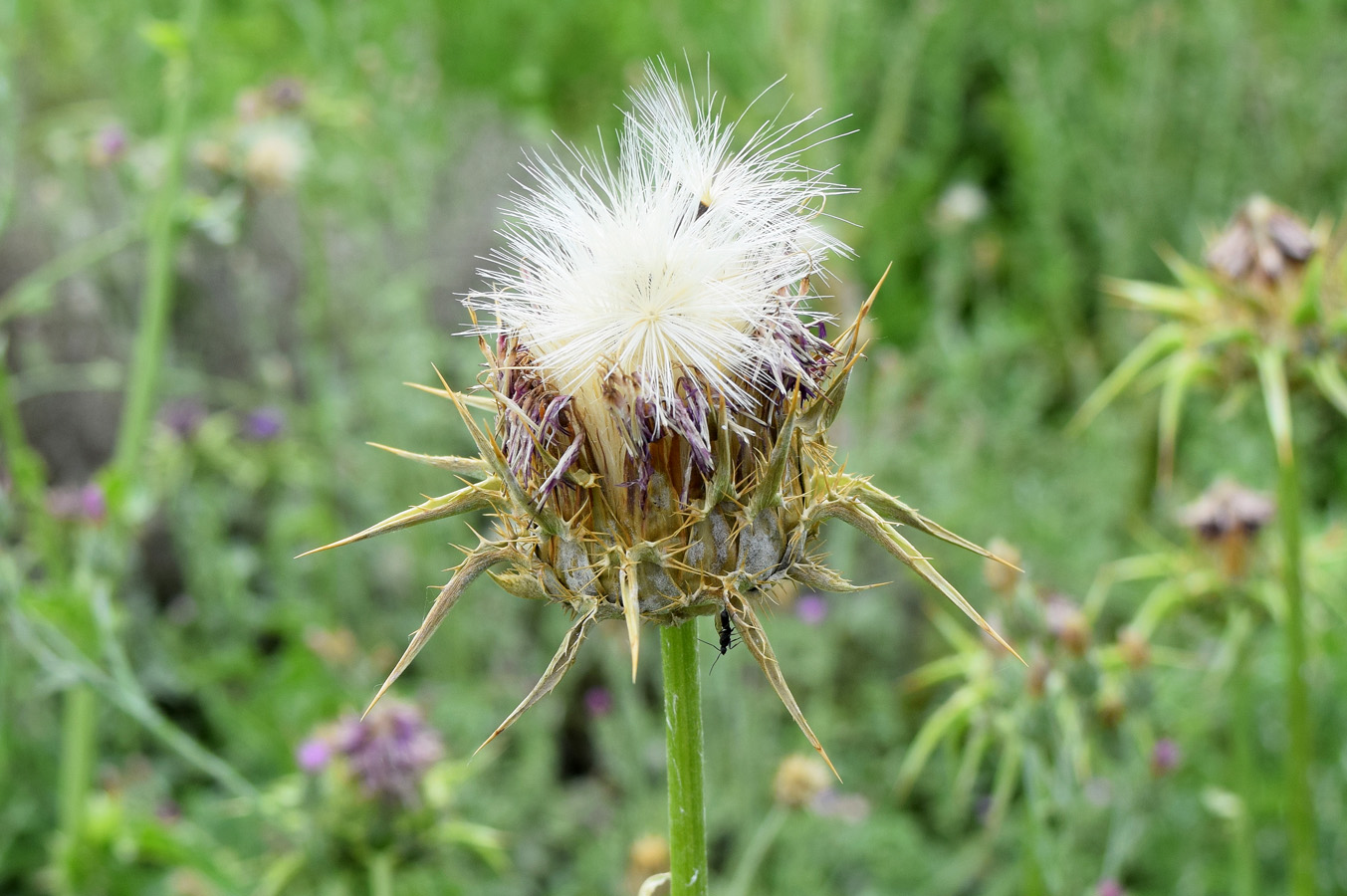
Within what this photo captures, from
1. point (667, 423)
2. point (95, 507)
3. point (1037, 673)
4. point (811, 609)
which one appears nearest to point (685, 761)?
point (667, 423)

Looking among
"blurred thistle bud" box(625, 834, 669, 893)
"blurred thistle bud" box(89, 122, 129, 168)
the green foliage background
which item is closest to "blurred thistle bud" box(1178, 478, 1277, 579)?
the green foliage background

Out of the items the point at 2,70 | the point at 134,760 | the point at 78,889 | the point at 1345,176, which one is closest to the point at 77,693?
the point at 78,889

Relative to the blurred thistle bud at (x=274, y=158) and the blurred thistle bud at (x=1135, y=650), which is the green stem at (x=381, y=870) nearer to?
the blurred thistle bud at (x=1135, y=650)

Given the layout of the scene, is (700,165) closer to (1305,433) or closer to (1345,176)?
(1305,433)

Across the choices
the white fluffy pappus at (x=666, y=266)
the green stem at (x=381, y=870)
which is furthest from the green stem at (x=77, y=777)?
the white fluffy pappus at (x=666, y=266)

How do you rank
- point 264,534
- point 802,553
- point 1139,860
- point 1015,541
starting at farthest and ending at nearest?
point 264,534, point 1015,541, point 1139,860, point 802,553

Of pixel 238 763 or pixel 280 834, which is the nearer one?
pixel 280 834
